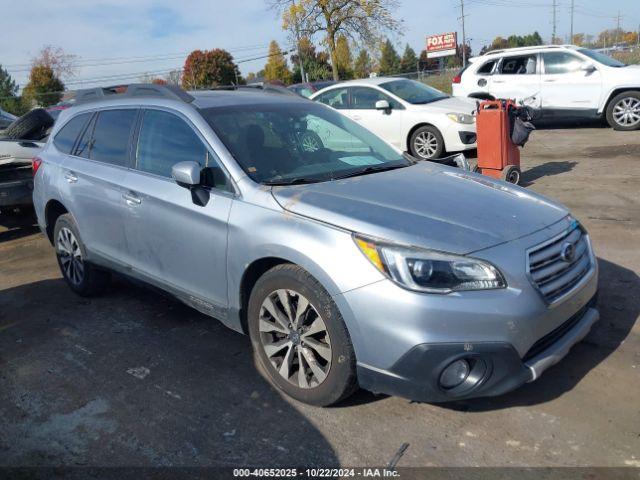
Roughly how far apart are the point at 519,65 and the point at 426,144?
493 cm

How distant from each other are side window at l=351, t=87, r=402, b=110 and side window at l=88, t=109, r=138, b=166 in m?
6.83

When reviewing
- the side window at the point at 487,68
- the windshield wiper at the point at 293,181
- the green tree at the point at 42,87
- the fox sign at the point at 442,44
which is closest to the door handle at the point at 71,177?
the windshield wiper at the point at 293,181

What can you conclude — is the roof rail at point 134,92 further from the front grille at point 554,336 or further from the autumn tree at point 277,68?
the autumn tree at point 277,68

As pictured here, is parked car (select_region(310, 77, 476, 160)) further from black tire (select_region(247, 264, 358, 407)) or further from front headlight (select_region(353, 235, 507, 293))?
front headlight (select_region(353, 235, 507, 293))

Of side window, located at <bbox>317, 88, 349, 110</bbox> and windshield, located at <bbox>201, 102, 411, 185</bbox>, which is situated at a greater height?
Answer: windshield, located at <bbox>201, 102, 411, 185</bbox>

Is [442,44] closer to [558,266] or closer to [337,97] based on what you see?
[337,97]

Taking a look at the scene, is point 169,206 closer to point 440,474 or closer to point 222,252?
point 222,252

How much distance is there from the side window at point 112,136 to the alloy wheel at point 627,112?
36.5 feet

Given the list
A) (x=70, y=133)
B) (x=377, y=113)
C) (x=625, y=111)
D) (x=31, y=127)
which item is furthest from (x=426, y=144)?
(x=70, y=133)

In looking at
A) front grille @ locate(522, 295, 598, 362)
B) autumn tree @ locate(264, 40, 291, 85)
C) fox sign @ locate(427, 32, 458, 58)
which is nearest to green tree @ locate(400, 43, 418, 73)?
fox sign @ locate(427, 32, 458, 58)

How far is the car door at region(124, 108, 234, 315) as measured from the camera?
140 inches

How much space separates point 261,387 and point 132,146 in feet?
6.80

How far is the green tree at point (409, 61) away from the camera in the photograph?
7266 centimetres

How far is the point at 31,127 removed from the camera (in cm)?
814
